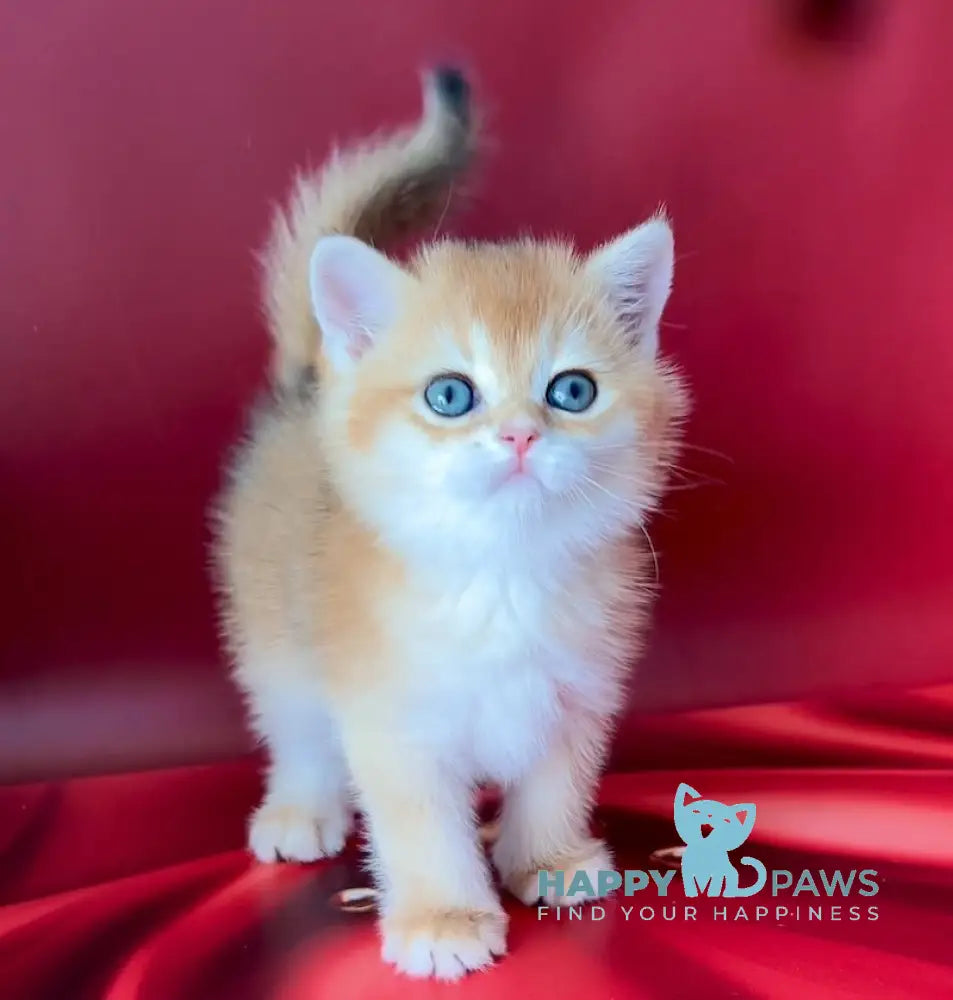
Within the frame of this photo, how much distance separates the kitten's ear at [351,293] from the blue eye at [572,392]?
0.15 m

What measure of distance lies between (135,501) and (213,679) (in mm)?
226

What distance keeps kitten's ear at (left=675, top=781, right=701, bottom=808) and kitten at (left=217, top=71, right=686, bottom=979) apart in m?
0.11

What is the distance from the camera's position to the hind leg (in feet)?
3.67

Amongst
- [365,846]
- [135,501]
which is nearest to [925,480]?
[365,846]

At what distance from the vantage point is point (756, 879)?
1042mm

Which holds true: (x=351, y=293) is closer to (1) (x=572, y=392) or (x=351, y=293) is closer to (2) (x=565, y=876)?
(1) (x=572, y=392)

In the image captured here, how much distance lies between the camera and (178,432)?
1.35 meters

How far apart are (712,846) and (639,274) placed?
50cm

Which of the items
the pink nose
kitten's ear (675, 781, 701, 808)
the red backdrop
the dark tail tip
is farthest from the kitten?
the red backdrop

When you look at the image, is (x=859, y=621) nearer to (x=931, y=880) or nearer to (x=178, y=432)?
(x=931, y=880)

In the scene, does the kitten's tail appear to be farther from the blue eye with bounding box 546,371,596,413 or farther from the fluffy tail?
the fluffy tail

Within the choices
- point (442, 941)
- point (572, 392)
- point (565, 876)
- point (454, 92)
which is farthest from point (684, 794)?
point (454, 92)

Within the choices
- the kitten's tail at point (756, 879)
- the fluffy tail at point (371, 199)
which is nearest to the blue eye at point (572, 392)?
the fluffy tail at point (371, 199)

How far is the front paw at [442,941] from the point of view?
36.1 inches
